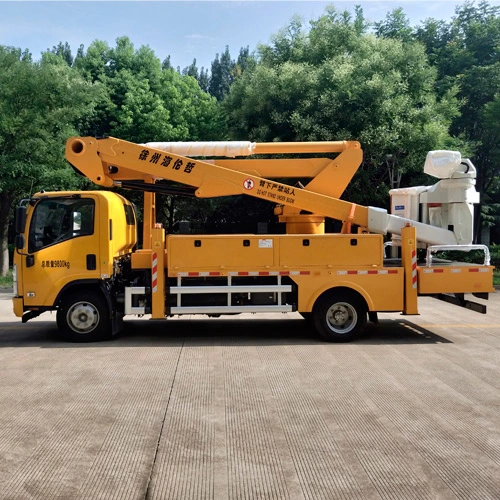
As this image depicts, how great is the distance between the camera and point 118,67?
3453 centimetres

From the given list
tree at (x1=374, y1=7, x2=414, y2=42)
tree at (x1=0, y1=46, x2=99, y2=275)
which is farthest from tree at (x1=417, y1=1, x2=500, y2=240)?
tree at (x1=0, y1=46, x2=99, y2=275)

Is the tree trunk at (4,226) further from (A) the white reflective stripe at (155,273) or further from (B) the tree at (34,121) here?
(A) the white reflective stripe at (155,273)

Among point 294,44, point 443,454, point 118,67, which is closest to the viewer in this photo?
point 443,454

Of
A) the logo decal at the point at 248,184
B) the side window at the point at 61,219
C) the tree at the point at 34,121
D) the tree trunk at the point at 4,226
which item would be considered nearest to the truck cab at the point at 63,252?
the side window at the point at 61,219

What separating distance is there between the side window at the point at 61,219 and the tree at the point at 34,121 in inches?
394

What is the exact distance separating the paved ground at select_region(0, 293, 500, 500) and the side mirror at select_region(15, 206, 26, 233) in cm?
189

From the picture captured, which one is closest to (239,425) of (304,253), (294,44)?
(304,253)

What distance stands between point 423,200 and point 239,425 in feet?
20.9

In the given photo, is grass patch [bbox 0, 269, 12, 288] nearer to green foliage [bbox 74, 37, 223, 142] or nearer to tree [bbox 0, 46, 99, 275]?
tree [bbox 0, 46, 99, 275]

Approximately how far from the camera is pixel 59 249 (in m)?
8.98

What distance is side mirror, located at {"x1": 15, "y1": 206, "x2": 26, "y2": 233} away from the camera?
869cm

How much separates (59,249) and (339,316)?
4681mm

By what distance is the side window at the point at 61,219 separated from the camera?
29.6 feet

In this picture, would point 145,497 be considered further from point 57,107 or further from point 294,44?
point 294,44
